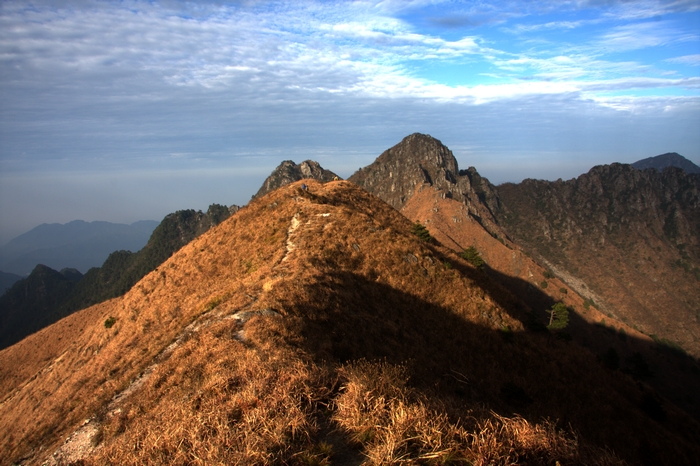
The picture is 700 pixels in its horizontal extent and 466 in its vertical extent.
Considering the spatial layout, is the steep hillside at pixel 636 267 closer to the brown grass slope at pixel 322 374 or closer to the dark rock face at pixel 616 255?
the dark rock face at pixel 616 255

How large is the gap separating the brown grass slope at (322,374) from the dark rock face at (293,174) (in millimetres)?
148398

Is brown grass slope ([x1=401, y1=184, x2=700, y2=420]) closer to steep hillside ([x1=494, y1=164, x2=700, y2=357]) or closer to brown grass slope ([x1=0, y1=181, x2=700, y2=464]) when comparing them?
steep hillside ([x1=494, y1=164, x2=700, y2=357])

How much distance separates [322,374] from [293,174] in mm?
190493

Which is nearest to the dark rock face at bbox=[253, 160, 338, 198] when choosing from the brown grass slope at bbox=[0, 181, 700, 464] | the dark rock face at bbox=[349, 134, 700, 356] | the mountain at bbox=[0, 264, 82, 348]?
the dark rock face at bbox=[349, 134, 700, 356]

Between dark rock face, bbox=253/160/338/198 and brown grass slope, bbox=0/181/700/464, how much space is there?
487 ft

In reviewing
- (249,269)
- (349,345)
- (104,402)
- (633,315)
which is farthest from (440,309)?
(633,315)

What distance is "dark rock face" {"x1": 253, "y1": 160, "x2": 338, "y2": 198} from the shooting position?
188375 millimetres

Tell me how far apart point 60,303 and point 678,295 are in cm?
30164

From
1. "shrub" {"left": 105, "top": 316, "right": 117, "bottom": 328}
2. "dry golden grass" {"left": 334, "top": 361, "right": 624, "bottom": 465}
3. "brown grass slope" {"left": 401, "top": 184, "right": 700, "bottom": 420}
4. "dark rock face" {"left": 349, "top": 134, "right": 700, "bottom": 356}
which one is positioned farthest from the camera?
"dark rock face" {"left": 349, "top": 134, "right": 700, "bottom": 356}

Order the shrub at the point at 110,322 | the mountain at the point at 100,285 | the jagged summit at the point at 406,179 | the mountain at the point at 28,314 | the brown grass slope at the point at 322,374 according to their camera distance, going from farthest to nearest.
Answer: the jagged summit at the point at 406,179
the mountain at the point at 100,285
the mountain at the point at 28,314
the shrub at the point at 110,322
the brown grass slope at the point at 322,374

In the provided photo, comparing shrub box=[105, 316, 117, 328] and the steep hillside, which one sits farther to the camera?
the steep hillside

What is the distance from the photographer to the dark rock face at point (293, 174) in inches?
7416

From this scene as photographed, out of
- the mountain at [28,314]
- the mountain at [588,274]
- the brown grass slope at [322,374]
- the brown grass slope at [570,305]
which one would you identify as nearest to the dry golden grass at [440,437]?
the brown grass slope at [322,374]

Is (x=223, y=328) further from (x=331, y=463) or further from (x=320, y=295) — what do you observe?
(x=331, y=463)
